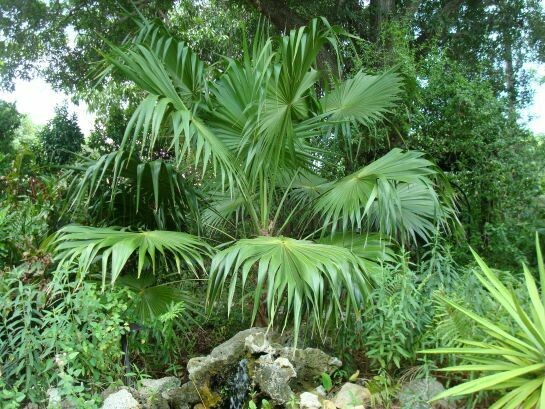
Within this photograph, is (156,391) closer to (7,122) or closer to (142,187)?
(142,187)

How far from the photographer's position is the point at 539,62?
9711 millimetres

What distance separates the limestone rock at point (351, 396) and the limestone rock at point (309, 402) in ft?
0.50

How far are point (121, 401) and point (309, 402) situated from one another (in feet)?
3.30

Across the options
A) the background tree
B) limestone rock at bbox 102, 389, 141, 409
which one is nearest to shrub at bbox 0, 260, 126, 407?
limestone rock at bbox 102, 389, 141, 409

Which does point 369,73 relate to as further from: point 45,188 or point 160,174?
point 45,188

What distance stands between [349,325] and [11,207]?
2.99 meters

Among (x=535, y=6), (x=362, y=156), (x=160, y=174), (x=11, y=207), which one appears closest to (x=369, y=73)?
(x=362, y=156)

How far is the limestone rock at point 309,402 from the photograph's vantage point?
2844 millimetres

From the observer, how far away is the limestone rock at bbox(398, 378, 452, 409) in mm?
2801

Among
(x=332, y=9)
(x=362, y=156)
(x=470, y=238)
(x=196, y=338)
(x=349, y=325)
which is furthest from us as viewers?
(x=332, y=9)

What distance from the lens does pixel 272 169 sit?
406 cm

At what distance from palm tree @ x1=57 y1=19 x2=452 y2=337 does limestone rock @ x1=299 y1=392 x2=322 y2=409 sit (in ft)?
1.19

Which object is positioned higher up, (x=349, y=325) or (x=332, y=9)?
(x=332, y=9)

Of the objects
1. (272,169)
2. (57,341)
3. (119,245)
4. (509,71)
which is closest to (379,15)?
(509,71)
